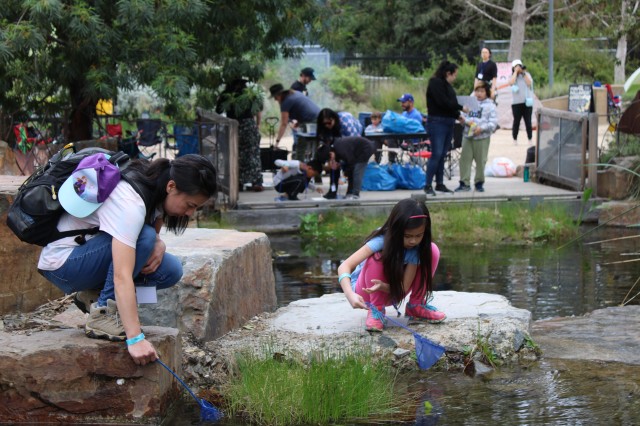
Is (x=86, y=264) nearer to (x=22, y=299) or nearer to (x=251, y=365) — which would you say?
(x=251, y=365)

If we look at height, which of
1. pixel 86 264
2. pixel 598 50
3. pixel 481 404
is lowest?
pixel 481 404

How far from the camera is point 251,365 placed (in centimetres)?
485

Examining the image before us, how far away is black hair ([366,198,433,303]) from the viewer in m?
5.44

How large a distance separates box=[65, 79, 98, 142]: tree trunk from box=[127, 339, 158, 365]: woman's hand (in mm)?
8358

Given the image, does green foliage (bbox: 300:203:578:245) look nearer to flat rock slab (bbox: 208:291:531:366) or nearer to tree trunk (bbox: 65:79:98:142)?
tree trunk (bbox: 65:79:98:142)

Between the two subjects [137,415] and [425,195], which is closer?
[137,415]

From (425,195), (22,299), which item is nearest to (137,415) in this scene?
(22,299)

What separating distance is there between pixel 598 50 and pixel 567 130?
19.4 meters

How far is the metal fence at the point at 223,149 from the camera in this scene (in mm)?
12242

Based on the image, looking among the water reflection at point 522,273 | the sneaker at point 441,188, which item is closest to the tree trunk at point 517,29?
the sneaker at point 441,188

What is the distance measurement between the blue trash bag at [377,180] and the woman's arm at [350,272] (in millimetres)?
8360

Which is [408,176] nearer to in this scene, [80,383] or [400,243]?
[400,243]

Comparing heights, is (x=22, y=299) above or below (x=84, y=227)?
below

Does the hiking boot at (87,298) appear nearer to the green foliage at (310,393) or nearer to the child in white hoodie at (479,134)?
the green foliage at (310,393)
